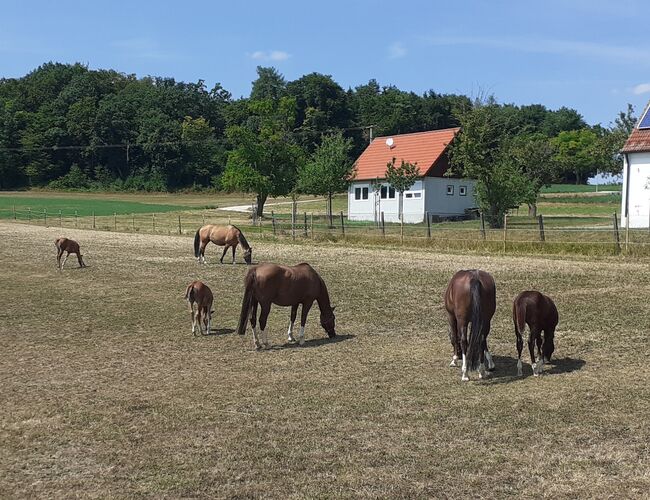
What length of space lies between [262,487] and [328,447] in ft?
3.48

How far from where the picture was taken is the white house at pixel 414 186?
4656cm

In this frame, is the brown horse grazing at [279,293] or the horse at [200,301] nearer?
the brown horse grazing at [279,293]

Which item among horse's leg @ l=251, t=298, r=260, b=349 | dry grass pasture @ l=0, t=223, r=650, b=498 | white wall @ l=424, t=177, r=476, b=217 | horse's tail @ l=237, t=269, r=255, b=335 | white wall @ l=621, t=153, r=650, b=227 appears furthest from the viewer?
white wall @ l=424, t=177, r=476, b=217

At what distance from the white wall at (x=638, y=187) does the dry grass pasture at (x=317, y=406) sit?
58.3ft

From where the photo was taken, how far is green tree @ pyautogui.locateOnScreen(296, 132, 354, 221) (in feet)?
153

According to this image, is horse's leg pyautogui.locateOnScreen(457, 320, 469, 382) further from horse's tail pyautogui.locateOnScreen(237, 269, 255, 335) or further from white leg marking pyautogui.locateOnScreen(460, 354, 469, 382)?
horse's tail pyautogui.locateOnScreen(237, 269, 255, 335)

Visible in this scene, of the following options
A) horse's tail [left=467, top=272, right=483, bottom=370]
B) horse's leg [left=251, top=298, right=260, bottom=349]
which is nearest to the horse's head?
horse's leg [left=251, top=298, right=260, bottom=349]

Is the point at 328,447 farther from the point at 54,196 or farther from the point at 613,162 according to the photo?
the point at 54,196

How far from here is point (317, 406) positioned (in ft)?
25.6

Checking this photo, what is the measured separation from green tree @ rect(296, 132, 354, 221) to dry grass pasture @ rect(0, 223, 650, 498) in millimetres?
31431

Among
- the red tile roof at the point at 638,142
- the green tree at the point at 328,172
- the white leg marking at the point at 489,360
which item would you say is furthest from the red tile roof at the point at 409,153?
the white leg marking at the point at 489,360

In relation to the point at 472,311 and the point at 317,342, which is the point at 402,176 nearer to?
the point at 317,342

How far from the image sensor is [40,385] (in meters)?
8.92

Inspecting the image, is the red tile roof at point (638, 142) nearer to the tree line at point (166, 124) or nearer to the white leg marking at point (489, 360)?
the white leg marking at point (489, 360)
